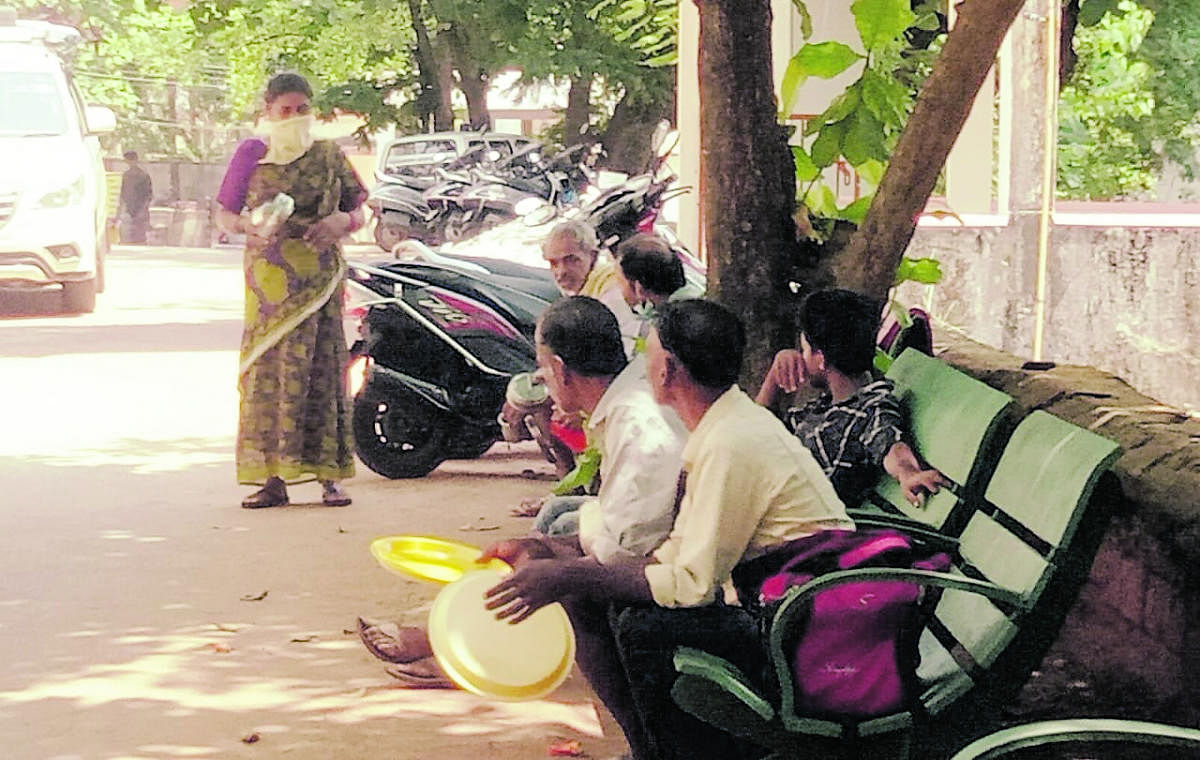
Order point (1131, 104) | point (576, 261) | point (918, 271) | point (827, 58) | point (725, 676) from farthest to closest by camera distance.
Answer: point (1131, 104) → point (576, 261) → point (918, 271) → point (827, 58) → point (725, 676)

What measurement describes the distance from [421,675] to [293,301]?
3320mm

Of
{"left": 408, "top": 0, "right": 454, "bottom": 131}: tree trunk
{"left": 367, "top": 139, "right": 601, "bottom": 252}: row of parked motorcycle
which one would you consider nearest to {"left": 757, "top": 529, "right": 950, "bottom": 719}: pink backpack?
{"left": 367, "top": 139, "right": 601, "bottom": 252}: row of parked motorcycle

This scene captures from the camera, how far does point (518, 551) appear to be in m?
4.47

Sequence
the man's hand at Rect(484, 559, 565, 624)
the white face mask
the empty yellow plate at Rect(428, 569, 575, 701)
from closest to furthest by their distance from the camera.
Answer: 1. the man's hand at Rect(484, 559, 565, 624)
2. the empty yellow plate at Rect(428, 569, 575, 701)
3. the white face mask

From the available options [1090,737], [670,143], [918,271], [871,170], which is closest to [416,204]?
[670,143]

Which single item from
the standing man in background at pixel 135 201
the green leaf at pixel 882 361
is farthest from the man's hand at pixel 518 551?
the standing man in background at pixel 135 201

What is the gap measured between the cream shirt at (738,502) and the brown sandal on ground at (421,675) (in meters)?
1.83

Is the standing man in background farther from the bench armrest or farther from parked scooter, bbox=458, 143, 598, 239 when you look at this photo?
the bench armrest

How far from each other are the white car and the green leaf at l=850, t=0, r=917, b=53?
543 inches

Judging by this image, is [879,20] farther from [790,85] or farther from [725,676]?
[725,676]

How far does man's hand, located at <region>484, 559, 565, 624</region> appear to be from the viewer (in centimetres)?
411

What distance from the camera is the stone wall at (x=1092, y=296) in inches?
412

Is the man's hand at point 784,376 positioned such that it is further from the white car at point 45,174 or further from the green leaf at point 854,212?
the white car at point 45,174

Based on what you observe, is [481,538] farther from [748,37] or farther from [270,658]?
[748,37]
